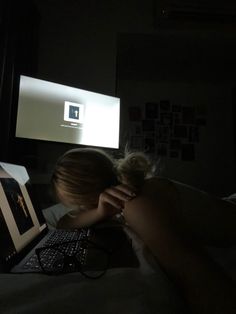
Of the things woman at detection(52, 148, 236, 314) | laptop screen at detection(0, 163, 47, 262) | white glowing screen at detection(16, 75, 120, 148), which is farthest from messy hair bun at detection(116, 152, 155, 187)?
white glowing screen at detection(16, 75, 120, 148)

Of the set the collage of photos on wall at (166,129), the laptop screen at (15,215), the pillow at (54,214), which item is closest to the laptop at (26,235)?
the laptop screen at (15,215)

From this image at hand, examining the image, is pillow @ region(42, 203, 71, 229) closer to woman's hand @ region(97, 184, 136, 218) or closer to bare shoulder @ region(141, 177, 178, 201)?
woman's hand @ region(97, 184, 136, 218)

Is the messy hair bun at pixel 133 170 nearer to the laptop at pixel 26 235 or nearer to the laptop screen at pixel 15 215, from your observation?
the laptop at pixel 26 235

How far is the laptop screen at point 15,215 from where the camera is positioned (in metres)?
0.61

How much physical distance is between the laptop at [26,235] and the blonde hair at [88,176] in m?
0.11

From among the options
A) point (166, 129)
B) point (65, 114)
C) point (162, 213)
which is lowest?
point (162, 213)

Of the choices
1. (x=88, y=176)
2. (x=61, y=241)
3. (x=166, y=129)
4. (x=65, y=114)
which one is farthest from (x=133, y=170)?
(x=166, y=129)

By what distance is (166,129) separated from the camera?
305cm

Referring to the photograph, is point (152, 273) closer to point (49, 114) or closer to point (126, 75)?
point (49, 114)

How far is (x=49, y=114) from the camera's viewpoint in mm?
1686

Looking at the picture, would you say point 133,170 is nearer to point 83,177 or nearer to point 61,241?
point 83,177

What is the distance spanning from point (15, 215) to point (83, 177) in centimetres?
20

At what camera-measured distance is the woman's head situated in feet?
2.70

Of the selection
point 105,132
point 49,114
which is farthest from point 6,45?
point 105,132
